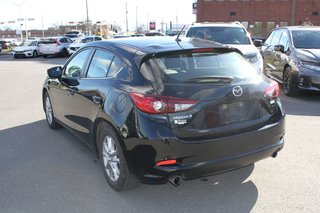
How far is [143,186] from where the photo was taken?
13.9 feet

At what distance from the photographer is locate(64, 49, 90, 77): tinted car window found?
5.22 meters

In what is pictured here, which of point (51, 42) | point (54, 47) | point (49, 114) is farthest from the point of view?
point (51, 42)

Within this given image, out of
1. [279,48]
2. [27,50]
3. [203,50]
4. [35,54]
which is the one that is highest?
[203,50]

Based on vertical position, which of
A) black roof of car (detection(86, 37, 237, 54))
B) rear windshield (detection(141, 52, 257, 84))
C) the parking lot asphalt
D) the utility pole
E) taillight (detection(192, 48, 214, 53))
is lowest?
the parking lot asphalt

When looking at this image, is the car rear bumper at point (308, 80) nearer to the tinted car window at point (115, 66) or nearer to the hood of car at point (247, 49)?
the hood of car at point (247, 49)

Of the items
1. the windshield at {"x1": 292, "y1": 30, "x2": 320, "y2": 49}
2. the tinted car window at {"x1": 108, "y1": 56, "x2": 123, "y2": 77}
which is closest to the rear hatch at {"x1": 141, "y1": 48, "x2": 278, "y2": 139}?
the tinted car window at {"x1": 108, "y1": 56, "x2": 123, "y2": 77}

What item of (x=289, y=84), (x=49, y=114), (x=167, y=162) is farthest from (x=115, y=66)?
(x=289, y=84)

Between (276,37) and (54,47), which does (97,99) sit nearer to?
(276,37)

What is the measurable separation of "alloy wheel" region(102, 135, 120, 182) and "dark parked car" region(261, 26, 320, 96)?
5.89m

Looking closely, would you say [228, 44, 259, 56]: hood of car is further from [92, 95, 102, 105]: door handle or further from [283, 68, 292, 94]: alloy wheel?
[92, 95, 102, 105]: door handle

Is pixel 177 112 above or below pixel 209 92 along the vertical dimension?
below

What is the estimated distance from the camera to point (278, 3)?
5916 cm

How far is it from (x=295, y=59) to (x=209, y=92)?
6.07m

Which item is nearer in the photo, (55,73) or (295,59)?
(55,73)
